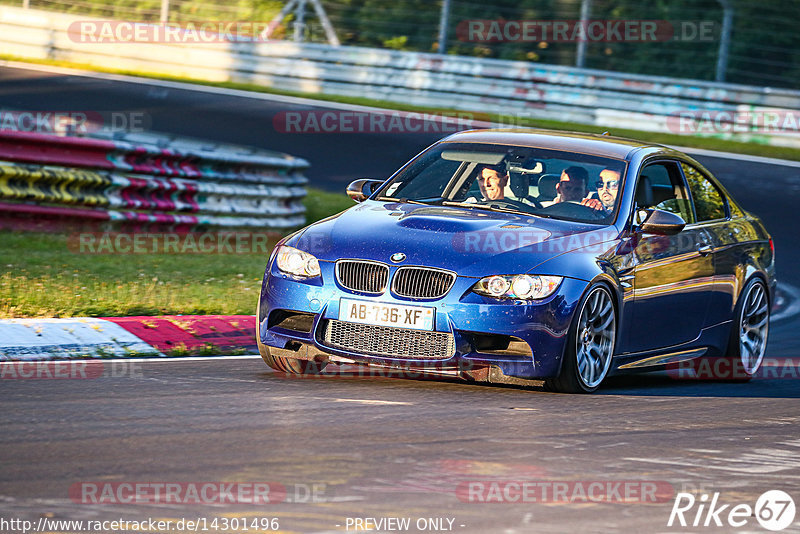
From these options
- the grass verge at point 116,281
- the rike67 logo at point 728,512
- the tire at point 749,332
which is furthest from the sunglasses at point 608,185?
the rike67 logo at point 728,512

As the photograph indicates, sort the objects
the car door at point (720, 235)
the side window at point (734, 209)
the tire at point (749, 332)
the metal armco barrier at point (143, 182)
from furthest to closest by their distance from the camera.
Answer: the metal armco barrier at point (143, 182) < the side window at point (734, 209) < the tire at point (749, 332) < the car door at point (720, 235)

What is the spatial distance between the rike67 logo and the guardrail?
54.8ft

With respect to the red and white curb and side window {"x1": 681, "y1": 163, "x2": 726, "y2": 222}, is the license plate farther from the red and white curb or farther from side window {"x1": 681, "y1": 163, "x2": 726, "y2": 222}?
side window {"x1": 681, "y1": 163, "x2": 726, "y2": 222}

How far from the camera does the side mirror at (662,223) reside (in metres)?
8.35

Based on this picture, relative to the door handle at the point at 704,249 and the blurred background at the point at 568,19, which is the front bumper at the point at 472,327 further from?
the blurred background at the point at 568,19

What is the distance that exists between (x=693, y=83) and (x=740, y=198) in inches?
174

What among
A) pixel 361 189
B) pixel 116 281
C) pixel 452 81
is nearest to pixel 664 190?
pixel 361 189

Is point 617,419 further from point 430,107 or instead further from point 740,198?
point 430,107

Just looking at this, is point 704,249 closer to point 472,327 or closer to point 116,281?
point 472,327

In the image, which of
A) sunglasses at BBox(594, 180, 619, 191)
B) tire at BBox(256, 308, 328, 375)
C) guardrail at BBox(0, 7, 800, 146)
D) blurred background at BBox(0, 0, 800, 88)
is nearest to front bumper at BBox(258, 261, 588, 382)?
tire at BBox(256, 308, 328, 375)

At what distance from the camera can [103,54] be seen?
2642cm

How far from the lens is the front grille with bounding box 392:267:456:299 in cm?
746

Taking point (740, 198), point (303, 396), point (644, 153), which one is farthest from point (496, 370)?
point (740, 198)

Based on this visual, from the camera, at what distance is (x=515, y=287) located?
747cm
